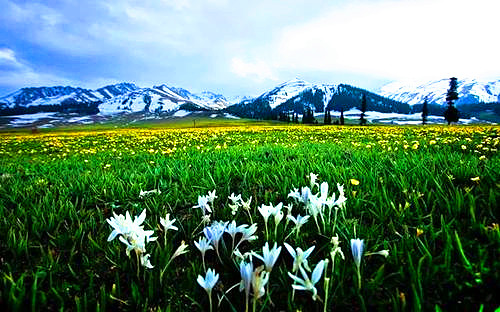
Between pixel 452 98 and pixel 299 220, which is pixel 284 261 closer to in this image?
pixel 299 220

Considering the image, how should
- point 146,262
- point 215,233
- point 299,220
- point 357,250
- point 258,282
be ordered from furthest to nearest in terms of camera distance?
point 299,220 → point 215,233 → point 146,262 → point 357,250 → point 258,282

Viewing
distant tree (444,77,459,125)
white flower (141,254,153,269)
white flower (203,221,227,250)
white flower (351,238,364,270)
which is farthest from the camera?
distant tree (444,77,459,125)

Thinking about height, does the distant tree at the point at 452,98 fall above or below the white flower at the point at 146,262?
above

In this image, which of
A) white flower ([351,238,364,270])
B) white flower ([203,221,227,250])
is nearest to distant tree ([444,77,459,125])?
white flower ([351,238,364,270])

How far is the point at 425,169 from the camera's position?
384cm

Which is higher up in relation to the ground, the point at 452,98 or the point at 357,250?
the point at 452,98

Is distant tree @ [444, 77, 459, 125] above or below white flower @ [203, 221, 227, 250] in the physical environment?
above

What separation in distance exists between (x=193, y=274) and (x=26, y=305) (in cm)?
85

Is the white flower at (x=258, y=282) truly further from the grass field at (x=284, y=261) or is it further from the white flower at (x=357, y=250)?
the white flower at (x=357, y=250)

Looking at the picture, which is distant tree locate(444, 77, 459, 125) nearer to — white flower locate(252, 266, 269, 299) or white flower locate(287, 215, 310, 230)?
white flower locate(287, 215, 310, 230)

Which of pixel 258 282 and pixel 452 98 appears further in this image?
pixel 452 98

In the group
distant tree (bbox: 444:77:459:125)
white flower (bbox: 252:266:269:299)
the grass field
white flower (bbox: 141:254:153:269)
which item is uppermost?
distant tree (bbox: 444:77:459:125)

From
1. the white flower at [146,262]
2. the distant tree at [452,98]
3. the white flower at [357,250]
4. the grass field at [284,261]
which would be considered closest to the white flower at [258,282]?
the grass field at [284,261]

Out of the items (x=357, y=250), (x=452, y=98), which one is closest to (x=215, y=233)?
(x=357, y=250)
